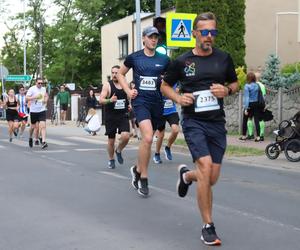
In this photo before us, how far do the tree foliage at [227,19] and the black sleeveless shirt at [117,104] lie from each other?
14.5m

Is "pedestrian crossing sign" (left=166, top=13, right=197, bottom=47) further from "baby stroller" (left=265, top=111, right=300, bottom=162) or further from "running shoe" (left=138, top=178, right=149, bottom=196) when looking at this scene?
"running shoe" (left=138, top=178, right=149, bottom=196)

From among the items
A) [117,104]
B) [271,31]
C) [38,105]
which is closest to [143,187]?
[117,104]

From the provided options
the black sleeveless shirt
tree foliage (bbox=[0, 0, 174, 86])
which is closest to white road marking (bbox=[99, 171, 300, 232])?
the black sleeveless shirt

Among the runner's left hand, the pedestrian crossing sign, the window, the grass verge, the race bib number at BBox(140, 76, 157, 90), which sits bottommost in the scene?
the grass verge

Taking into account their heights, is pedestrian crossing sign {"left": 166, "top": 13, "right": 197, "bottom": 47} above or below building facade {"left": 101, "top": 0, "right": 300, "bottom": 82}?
below

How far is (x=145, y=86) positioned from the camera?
765 centimetres

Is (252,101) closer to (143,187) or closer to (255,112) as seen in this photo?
(255,112)

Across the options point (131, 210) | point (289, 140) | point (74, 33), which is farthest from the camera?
point (74, 33)

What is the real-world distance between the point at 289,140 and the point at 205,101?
6447 mm

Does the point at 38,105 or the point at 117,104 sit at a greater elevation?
the point at 117,104

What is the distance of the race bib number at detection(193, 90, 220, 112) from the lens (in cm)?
535

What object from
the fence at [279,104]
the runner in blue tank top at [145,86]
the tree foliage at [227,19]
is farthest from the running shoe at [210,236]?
the tree foliage at [227,19]

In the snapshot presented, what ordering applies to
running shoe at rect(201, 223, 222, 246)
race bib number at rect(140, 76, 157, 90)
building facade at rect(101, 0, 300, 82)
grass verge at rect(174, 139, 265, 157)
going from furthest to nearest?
building facade at rect(101, 0, 300, 82), grass verge at rect(174, 139, 265, 157), race bib number at rect(140, 76, 157, 90), running shoe at rect(201, 223, 222, 246)

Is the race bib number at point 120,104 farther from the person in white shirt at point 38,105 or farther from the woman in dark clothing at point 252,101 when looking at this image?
the woman in dark clothing at point 252,101
